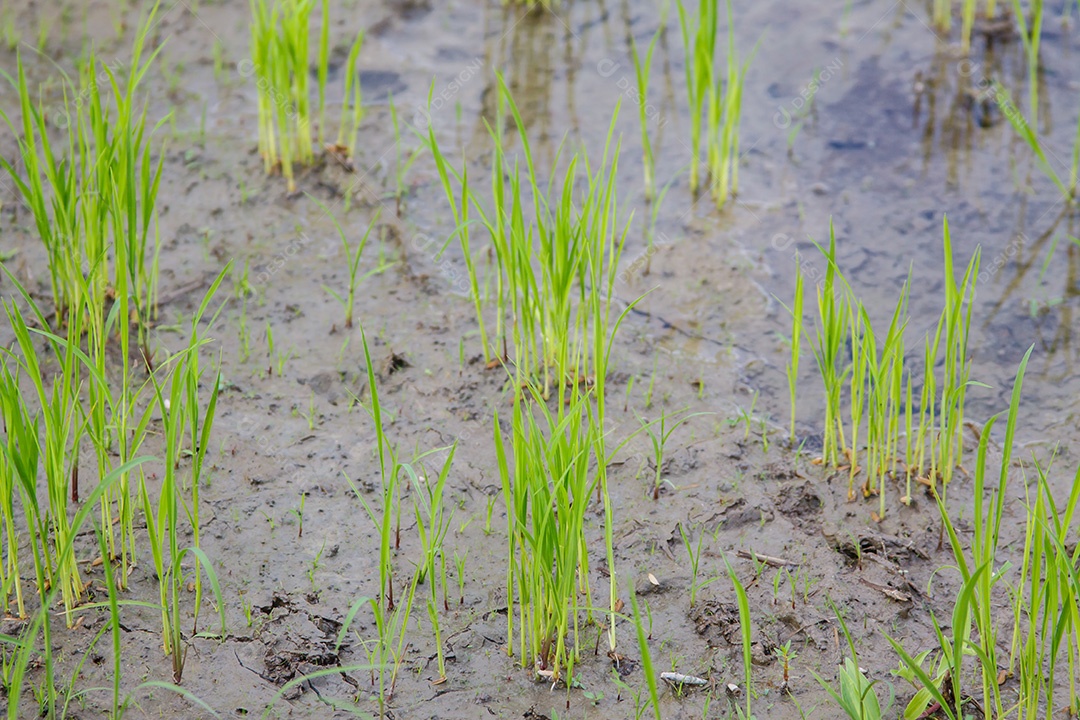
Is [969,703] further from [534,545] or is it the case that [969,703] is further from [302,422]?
[302,422]

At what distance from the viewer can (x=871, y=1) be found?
196 inches

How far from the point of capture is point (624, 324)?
347 centimetres

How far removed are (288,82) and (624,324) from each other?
1.65 metres

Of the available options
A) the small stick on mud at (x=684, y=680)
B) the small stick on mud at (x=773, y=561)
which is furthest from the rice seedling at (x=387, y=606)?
the small stick on mud at (x=773, y=561)

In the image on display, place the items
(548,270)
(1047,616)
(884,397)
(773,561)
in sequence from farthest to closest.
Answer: (548,270), (884,397), (773,561), (1047,616)

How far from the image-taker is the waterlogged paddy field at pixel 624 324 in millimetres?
2342

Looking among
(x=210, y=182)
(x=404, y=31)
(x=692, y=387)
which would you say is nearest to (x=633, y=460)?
(x=692, y=387)

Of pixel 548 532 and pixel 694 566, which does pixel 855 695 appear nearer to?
pixel 694 566

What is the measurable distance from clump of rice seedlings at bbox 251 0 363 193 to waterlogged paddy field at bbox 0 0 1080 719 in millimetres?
130

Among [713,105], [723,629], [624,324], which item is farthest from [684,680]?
[713,105]

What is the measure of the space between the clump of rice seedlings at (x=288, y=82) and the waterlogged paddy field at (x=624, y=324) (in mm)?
130

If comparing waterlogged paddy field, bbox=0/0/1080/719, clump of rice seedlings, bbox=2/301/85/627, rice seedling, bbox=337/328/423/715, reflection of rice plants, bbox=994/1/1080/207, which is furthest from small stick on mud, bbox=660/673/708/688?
reflection of rice plants, bbox=994/1/1080/207

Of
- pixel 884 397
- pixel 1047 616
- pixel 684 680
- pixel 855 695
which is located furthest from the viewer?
pixel 884 397

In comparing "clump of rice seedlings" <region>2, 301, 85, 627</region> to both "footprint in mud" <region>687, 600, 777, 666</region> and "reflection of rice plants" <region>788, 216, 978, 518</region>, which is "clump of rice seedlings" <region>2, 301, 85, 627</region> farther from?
"reflection of rice plants" <region>788, 216, 978, 518</region>
